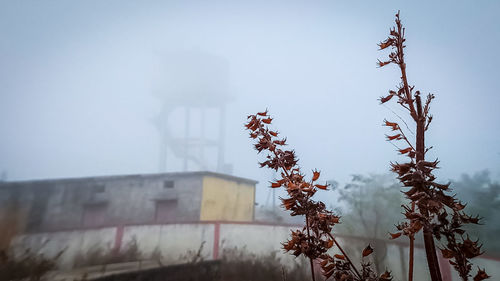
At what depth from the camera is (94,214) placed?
66.8 ft

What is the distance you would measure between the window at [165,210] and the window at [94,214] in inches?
164

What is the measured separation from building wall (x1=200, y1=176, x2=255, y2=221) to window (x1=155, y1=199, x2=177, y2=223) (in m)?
2.15

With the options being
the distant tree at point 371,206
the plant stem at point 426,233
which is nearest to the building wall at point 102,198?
the distant tree at point 371,206

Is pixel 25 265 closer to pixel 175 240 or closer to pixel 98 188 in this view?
pixel 175 240

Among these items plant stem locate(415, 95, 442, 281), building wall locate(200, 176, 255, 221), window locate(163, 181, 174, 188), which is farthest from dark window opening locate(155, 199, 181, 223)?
plant stem locate(415, 95, 442, 281)

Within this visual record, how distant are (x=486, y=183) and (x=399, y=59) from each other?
2486 cm

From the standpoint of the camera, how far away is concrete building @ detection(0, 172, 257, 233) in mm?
19031

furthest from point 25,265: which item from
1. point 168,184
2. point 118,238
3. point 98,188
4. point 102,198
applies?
point 168,184

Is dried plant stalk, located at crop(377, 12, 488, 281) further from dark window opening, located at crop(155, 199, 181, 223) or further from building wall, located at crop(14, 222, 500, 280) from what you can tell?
dark window opening, located at crop(155, 199, 181, 223)

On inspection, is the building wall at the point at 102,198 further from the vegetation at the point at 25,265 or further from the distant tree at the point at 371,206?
the distant tree at the point at 371,206

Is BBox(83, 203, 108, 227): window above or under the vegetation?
above

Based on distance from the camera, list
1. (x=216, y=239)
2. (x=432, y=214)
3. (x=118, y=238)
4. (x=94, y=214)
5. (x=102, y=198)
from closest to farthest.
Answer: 1. (x=432, y=214)
2. (x=216, y=239)
3. (x=118, y=238)
4. (x=102, y=198)
5. (x=94, y=214)

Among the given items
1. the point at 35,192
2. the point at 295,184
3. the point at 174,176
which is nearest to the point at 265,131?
the point at 295,184

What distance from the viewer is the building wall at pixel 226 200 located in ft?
62.3
